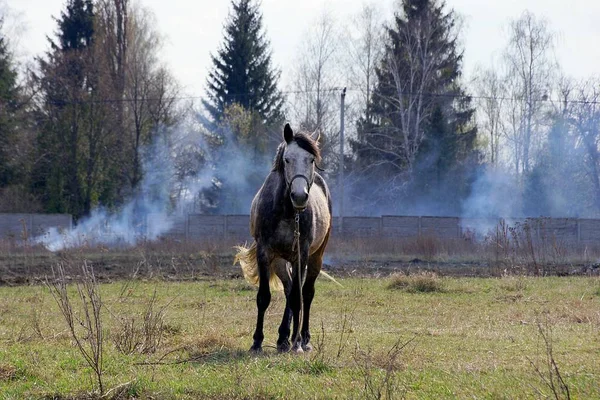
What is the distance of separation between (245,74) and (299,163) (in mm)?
43724

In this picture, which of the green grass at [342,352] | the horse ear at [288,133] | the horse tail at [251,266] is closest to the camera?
the green grass at [342,352]

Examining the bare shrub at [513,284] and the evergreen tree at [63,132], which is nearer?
the bare shrub at [513,284]

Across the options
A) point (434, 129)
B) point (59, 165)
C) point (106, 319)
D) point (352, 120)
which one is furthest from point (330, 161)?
point (106, 319)

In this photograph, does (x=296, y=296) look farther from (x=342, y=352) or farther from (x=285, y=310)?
(x=342, y=352)

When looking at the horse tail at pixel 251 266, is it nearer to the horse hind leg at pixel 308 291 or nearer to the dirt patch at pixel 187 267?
the horse hind leg at pixel 308 291

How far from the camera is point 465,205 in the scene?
156ft

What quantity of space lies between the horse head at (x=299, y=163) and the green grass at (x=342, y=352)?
1.40 metres

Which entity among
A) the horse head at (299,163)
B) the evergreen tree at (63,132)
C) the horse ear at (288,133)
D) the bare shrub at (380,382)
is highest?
the evergreen tree at (63,132)

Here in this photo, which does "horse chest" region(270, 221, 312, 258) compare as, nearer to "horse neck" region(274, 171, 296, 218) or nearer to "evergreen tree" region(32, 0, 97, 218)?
"horse neck" region(274, 171, 296, 218)

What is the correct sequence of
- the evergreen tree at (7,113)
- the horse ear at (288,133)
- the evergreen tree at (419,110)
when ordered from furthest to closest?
the evergreen tree at (419,110) < the evergreen tree at (7,113) < the horse ear at (288,133)

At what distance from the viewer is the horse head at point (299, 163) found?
26.6ft

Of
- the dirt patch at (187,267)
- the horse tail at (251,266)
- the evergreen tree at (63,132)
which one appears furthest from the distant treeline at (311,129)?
the horse tail at (251,266)

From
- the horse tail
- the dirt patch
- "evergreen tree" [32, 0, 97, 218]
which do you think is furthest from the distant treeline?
the horse tail

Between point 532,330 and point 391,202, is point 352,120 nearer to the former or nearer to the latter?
point 391,202
